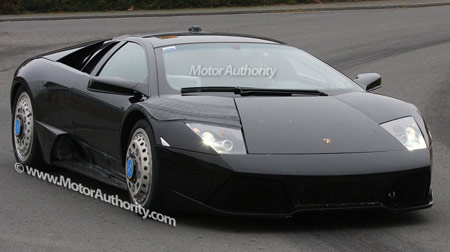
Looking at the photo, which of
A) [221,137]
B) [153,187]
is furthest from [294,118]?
[153,187]

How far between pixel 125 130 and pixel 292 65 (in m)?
1.37

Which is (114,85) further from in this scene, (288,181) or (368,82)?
(368,82)

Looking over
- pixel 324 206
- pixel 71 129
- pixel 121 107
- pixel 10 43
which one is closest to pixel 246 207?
pixel 324 206

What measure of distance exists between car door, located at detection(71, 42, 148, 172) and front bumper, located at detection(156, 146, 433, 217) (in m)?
0.98

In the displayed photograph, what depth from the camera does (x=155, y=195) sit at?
20.5 feet

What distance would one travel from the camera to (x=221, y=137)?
6062mm

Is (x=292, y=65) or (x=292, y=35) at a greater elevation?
(x=292, y=65)

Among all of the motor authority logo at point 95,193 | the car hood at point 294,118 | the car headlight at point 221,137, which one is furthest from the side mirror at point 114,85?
the car headlight at point 221,137

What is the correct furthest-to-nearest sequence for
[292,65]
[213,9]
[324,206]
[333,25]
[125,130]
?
[213,9], [333,25], [292,65], [125,130], [324,206]

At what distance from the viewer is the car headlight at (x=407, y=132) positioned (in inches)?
247

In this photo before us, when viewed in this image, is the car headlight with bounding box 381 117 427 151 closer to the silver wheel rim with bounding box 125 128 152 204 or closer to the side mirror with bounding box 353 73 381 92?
the side mirror with bounding box 353 73 381 92

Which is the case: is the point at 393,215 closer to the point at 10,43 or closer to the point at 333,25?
the point at 10,43

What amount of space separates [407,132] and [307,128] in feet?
2.13

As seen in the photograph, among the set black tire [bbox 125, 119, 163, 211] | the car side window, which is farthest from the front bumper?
the car side window
